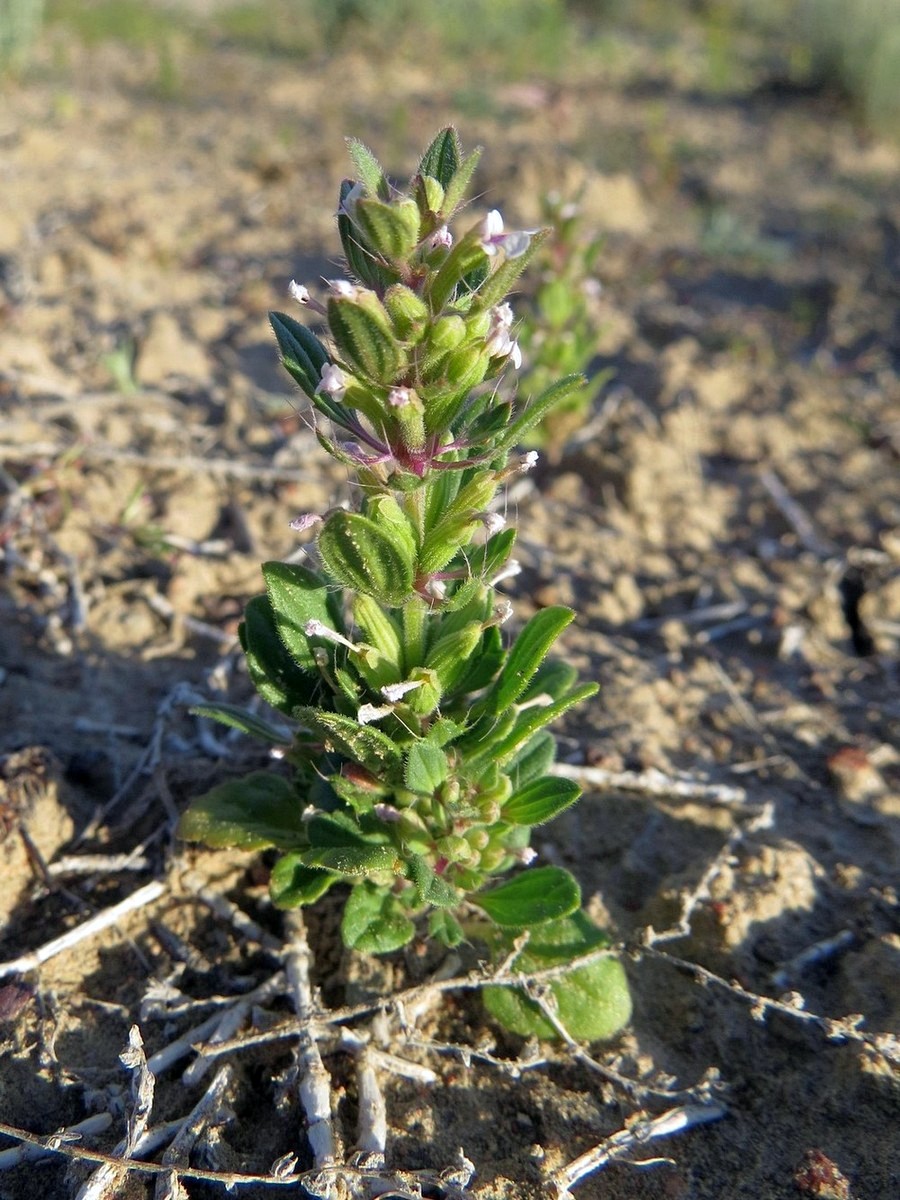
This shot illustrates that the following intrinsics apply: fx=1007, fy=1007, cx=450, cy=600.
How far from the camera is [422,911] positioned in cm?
275

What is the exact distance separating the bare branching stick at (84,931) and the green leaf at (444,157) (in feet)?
6.36

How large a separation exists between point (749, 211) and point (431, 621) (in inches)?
258

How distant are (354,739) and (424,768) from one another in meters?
0.17

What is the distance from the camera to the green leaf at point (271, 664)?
2447 millimetres

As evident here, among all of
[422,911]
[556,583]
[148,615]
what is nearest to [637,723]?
[556,583]

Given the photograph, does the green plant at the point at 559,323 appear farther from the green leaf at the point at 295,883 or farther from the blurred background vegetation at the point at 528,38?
the blurred background vegetation at the point at 528,38

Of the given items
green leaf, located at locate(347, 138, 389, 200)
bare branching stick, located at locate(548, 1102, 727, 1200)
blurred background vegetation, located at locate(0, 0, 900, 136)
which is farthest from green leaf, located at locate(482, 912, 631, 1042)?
blurred background vegetation, located at locate(0, 0, 900, 136)

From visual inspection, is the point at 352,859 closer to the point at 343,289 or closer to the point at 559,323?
the point at 343,289

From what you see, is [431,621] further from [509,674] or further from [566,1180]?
[566,1180]

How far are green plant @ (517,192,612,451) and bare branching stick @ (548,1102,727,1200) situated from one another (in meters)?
3.17

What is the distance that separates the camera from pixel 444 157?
2133 millimetres

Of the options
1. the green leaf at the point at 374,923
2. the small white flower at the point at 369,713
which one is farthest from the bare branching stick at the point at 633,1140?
the small white flower at the point at 369,713

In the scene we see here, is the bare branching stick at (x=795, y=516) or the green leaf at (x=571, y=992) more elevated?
the bare branching stick at (x=795, y=516)

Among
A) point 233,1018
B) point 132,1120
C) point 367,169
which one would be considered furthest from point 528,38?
point 132,1120
